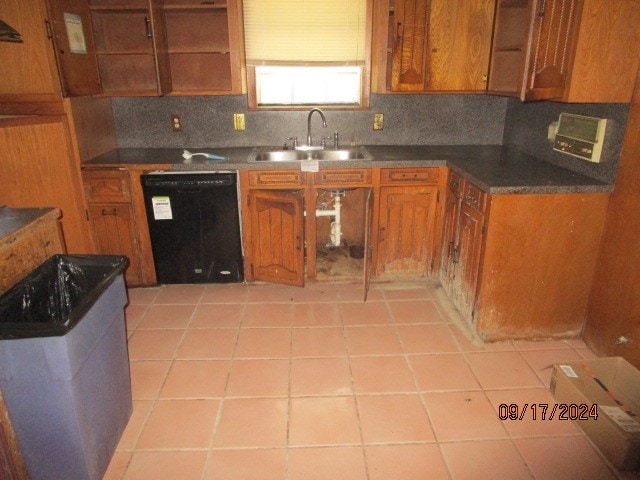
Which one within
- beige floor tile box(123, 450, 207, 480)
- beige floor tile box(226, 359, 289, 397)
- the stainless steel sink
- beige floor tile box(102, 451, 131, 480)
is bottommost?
beige floor tile box(123, 450, 207, 480)

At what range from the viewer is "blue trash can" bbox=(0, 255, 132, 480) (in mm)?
1313

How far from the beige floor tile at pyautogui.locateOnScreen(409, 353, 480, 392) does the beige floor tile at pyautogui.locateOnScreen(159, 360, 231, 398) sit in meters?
1.00

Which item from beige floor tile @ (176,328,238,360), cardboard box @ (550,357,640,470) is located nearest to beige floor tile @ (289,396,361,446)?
beige floor tile @ (176,328,238,360)

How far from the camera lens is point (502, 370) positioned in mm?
2242

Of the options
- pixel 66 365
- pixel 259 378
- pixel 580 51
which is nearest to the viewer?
pixel 66 365

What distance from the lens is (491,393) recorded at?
6.82 feet

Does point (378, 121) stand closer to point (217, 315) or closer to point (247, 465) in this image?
point (217, 315)

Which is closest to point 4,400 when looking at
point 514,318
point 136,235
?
point 136,235

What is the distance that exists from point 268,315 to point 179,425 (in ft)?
3.22

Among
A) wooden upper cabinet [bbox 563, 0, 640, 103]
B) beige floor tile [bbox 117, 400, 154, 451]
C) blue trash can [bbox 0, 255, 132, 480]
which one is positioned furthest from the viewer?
wooden upper cabinet [bbox 563, 0, 640, 103]

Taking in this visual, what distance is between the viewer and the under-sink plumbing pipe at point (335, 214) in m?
3.15

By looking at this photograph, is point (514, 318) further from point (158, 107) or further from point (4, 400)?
point (158, 107)

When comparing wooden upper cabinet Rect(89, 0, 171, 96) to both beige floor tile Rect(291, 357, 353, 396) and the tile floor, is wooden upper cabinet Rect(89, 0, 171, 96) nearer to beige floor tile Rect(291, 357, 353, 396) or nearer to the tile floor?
the tile floor

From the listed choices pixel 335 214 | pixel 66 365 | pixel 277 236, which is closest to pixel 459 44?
pixel 335 214
